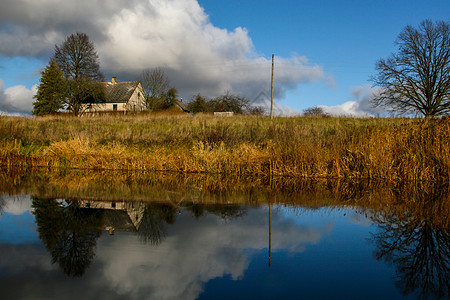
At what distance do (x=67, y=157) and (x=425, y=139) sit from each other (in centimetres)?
1465

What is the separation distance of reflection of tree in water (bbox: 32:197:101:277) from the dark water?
0.02 metres

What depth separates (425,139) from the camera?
10.7 meters

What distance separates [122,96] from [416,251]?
49339 mm

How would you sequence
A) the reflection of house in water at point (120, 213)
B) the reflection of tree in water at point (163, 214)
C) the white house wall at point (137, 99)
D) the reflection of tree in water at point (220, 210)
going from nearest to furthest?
1. the reflection of tree in water at point (163, 214)
2. the reflection of house in water at point (120, 213)
3. the reflection of tree in water at point (220, 210)
4. the white house wall at point (137, 99)

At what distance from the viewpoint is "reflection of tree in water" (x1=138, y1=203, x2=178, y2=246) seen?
16.2ft

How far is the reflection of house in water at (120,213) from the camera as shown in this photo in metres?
5.50

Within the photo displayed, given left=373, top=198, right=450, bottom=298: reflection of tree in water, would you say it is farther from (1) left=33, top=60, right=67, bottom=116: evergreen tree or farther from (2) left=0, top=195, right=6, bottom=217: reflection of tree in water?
(1) left=33, top=60, right=67, bottom=116: evergreen tree

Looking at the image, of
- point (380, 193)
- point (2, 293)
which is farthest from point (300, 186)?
point (2, 293)

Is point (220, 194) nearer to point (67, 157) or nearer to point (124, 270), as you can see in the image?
point (124, 270)

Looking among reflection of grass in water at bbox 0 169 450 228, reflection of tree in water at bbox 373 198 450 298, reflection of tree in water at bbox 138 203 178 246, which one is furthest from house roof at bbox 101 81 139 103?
reflection of tree in water at bbox 373 198 450 298

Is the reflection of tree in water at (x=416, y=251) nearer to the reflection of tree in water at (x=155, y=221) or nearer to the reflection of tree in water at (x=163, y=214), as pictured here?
the reflection of tree in water at (x=163, y=214)

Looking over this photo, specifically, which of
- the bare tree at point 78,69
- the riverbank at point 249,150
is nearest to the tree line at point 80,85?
the bare tree at point 78,69

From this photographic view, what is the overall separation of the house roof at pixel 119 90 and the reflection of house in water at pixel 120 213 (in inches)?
1701

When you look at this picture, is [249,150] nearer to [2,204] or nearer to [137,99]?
[2,204]
